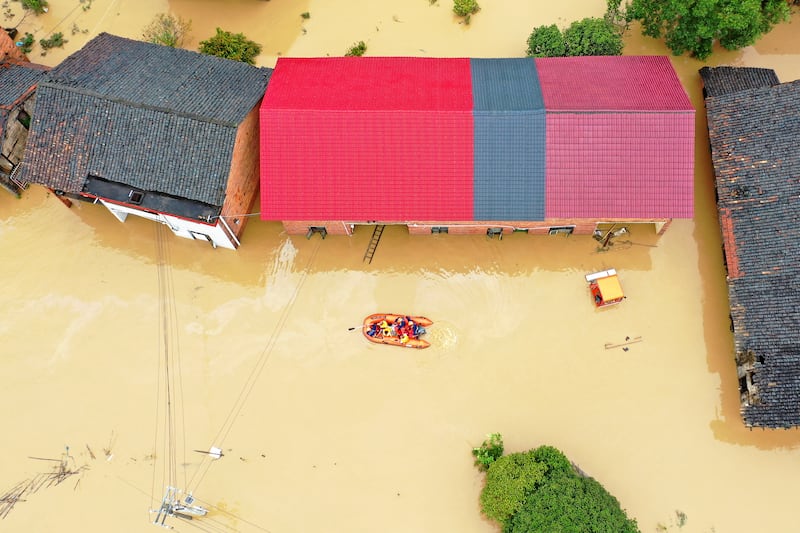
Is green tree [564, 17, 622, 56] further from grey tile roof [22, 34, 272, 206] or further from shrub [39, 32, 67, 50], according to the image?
shrub [39, 32, 67, 50]

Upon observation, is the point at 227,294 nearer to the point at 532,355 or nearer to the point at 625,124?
the point at 532,355

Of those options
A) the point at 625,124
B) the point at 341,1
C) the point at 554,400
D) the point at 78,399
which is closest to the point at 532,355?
the point at 554,400

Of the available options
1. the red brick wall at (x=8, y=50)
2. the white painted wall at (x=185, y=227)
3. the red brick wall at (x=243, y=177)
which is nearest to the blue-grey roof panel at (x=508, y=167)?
the red brick wall at (x=243, y=177)

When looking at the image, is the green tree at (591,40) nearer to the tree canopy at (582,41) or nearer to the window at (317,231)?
the tree canopy at (582,41)

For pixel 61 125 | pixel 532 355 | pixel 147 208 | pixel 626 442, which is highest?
pixel 61 125

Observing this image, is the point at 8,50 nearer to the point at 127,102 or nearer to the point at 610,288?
the point at 127,102

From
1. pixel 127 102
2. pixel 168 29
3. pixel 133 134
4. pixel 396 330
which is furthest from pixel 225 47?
pixel 396 330

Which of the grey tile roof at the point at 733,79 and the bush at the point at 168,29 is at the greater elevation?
the bush at the point at 168,29
